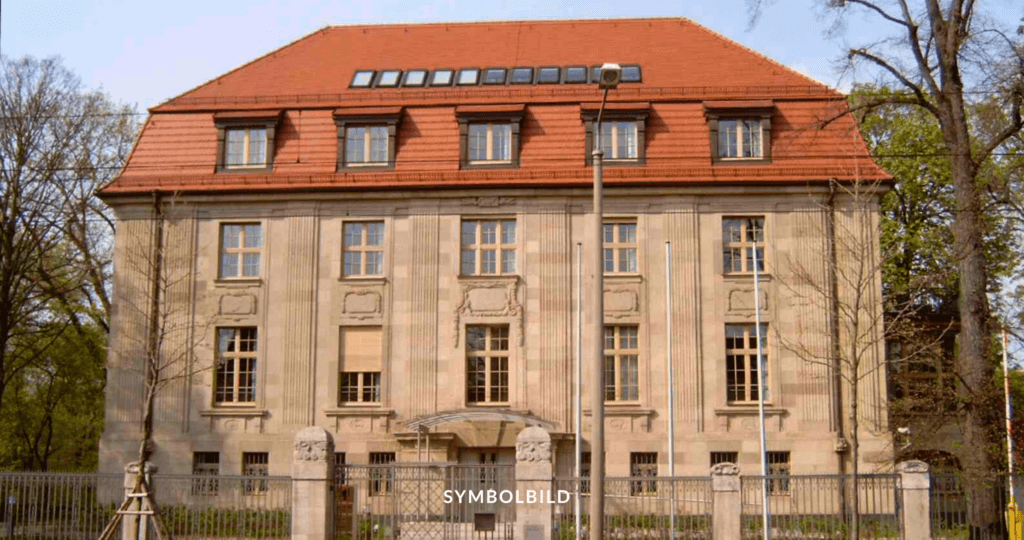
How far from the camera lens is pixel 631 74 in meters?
36.1

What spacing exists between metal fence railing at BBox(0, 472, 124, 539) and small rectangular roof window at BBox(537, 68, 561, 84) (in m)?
17.6

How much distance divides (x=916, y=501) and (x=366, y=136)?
61.2ft

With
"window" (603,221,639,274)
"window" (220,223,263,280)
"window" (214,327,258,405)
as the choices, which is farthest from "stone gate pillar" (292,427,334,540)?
"window" (603,221,639,274)

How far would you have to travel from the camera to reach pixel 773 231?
33.0 metres

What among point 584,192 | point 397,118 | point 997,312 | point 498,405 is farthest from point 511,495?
point 997,312

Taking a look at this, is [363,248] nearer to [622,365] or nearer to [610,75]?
[622,365]

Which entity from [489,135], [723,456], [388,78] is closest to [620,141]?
[489,135]

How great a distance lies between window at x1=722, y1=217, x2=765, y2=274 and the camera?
3303 cm

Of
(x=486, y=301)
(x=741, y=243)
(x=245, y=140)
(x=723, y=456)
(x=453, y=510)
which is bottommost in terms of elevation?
(x=453, y=510)

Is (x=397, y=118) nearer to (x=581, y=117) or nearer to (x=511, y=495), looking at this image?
(x=581, y=117)

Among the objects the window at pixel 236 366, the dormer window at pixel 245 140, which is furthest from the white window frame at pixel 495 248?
the window at pixel 236 366

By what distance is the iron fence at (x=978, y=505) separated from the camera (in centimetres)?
2378

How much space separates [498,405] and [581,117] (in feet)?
28.0

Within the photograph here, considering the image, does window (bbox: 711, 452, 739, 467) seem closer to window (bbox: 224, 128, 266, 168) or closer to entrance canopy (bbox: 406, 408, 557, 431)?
entrance canopy (bbox: 406, 408, 557, 431)
